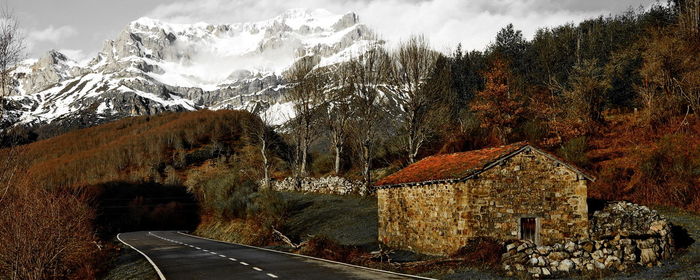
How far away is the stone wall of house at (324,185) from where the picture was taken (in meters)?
44.0

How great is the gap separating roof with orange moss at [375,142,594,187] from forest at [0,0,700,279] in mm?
12613

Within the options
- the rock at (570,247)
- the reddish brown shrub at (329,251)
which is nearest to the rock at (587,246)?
the rock at (570,247)

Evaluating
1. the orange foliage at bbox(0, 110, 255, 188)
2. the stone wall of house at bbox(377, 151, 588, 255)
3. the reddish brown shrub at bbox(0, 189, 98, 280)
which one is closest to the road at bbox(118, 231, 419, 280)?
the reddish brown shrub at bbox(0, 189, 98, 280)

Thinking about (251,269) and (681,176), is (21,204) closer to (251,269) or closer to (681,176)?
(251,269)

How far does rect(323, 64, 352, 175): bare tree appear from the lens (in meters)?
49.9

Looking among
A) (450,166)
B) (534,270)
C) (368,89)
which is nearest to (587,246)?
(534,270)

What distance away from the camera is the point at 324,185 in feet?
157

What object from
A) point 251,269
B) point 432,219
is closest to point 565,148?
point 432,219

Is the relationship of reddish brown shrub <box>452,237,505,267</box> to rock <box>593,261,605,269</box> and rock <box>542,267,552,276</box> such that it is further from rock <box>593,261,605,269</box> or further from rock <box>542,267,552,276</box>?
rock <box>593,261,605,269</box>

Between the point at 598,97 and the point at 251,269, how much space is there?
36.2m

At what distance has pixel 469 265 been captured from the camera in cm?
1741

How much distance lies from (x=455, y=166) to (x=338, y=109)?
3052cm

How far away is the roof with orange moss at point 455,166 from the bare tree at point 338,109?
24.2m

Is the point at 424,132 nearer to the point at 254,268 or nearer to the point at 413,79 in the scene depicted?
the point at 413,79
